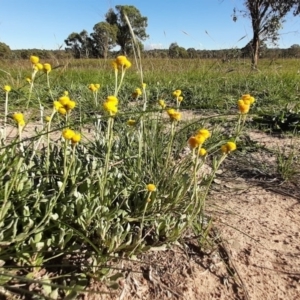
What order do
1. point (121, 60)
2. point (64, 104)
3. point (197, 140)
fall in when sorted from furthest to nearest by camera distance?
point (121, 60)
point (64, 104)
point (197, 140)

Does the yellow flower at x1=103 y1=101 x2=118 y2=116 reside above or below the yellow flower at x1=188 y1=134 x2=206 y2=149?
above

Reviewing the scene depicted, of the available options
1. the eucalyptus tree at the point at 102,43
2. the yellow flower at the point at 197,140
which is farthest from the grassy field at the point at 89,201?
the eucalyptus tree at the point at 102,43

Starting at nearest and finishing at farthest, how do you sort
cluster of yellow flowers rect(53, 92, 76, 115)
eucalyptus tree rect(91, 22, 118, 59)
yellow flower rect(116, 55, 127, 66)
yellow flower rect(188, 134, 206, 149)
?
yellow flower rect(188, 134, 206, 149), cluster of yellow flowers rect(53, 92, 76, 115), yellow flower rect(116, 55, 127, 66), eucalyptus tree rect(91, 22, 118, 59)

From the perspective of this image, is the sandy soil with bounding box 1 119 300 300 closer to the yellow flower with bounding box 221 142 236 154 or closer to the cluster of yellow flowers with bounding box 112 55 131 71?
the yellow flower with bounding box 221 142 236 154

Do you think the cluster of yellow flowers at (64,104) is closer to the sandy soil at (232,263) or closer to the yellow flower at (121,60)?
the yellow flower at (121,60)

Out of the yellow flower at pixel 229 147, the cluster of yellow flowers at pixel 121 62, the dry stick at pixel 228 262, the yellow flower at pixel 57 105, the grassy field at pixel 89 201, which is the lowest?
the dry stick at pixel 228 262

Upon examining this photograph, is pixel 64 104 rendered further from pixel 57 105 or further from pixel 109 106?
pixel 109 106

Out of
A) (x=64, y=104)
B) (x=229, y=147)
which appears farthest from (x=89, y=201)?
(x=229, y=147)

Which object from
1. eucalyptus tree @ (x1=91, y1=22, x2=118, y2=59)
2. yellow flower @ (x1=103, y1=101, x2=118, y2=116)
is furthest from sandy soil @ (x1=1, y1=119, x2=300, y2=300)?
eucalyptus tree @ (x1=91, y1=22, x2=118, y2=59)

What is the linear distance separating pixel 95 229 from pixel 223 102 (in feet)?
8.30

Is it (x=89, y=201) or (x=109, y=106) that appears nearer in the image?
(x=109, y=106)

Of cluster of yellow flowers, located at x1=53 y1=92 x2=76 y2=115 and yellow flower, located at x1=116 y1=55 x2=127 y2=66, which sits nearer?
cluster of yellow flowers, located at x1=53 y1=92 x2=76 y2=115

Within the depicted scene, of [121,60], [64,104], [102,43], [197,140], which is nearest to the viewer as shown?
[197,140]

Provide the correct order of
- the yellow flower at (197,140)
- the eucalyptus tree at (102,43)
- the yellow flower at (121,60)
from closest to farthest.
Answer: the yellow flower at (197,140)
the yellow flower at (121,60)
the eucalyptus tree at (102,43)
